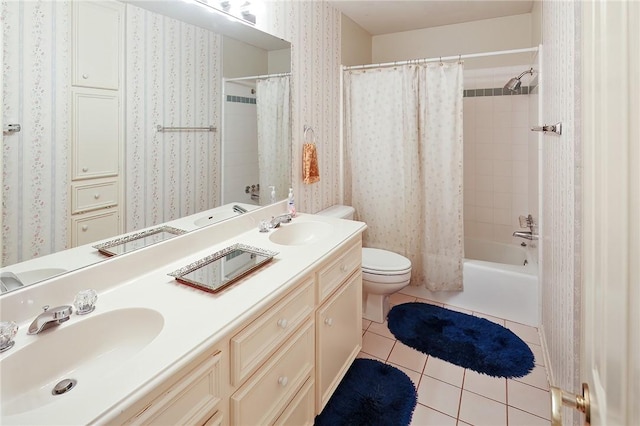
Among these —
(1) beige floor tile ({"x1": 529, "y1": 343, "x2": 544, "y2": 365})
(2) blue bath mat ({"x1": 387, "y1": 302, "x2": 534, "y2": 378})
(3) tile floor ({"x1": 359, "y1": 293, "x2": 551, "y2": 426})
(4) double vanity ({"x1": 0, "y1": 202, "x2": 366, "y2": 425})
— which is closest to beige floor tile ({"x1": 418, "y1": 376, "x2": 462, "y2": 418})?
(3) tile floor ({"x1": 359, "y1": 293, "x2": 551, "y2": 426})

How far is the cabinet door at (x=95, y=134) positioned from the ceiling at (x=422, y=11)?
220 cm

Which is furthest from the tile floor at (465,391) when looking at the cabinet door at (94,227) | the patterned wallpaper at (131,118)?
the cabinet door at (94,227)

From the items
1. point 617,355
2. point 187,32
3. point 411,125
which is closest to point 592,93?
point 617,355

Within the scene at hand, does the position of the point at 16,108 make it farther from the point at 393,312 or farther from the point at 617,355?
the point at 393,312

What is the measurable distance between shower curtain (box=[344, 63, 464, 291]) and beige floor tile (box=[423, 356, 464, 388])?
79cm

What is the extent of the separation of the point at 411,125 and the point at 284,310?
2029 mm

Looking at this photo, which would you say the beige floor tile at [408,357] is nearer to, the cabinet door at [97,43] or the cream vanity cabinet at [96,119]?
the cream vanity cabinet at [96,119]

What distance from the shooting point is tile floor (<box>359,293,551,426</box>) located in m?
1.74

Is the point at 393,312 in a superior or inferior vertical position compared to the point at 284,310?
inferior

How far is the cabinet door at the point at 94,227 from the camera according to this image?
117 centimetres

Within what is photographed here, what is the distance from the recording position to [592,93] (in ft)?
1.78

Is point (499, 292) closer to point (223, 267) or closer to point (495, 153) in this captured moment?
point (495, 153)

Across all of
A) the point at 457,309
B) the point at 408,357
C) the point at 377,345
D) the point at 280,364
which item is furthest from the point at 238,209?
the point at 457,309

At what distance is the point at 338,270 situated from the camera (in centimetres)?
176
